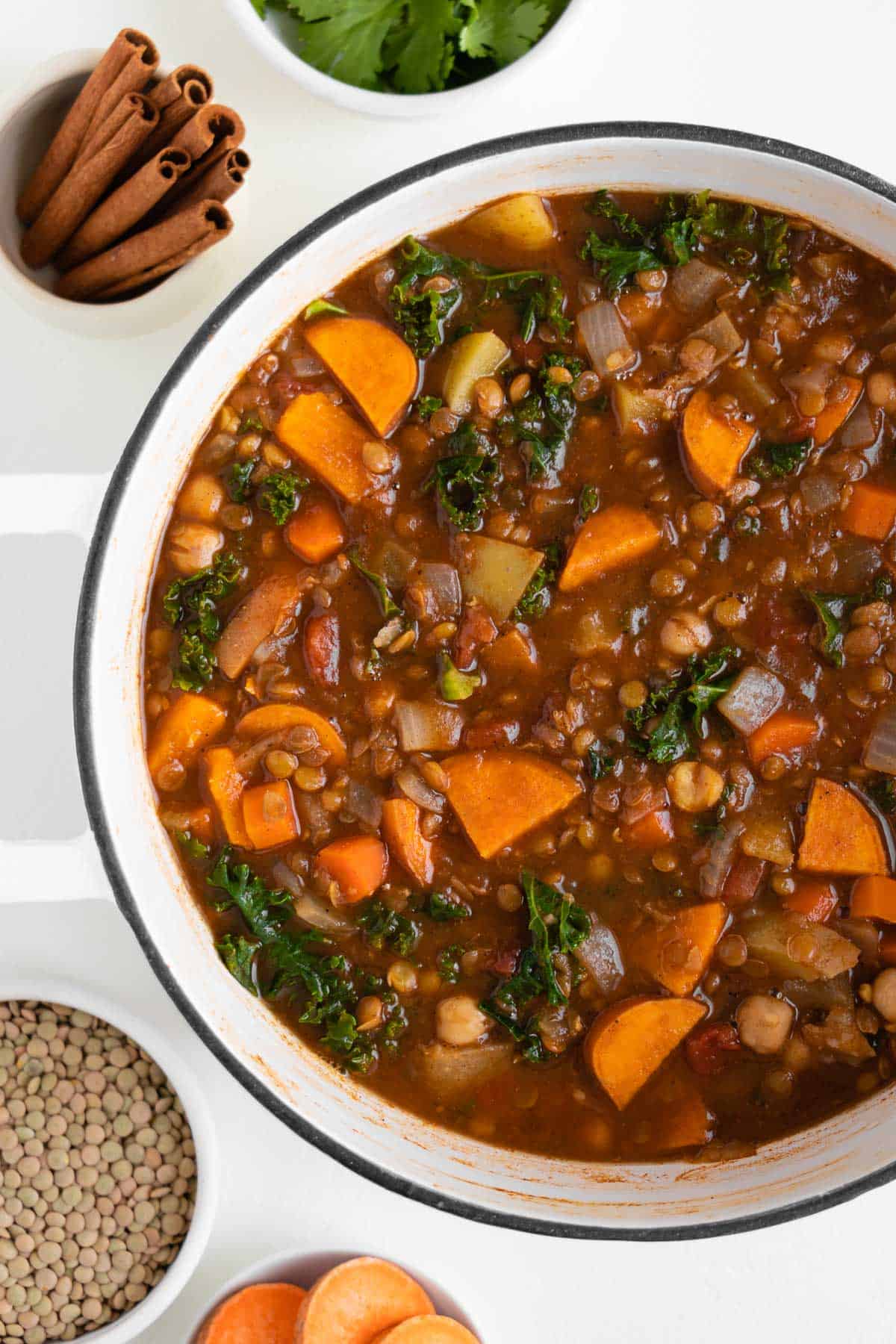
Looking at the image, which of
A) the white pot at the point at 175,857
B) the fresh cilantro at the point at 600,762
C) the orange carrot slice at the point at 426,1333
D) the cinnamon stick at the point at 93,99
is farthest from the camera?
the orange carrot slice at the point at 426,1333

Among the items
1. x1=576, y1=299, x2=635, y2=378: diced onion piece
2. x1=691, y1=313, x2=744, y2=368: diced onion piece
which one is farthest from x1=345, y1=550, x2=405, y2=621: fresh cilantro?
x1=691, y1=313, x2=744, y2=368: diced onion piece

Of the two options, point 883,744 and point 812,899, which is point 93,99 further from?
point 812,899

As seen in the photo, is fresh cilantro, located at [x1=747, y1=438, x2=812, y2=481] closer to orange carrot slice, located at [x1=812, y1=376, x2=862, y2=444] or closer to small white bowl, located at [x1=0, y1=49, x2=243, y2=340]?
orange carrot slice, located at [x1=812, y1=376, x2=862, y2=444]

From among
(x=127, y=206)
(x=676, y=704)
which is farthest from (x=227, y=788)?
(x=127, y=206)

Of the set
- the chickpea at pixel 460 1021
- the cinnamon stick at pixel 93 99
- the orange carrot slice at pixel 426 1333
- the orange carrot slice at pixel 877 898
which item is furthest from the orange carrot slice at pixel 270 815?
the cinnamon stick at pixel 93 99

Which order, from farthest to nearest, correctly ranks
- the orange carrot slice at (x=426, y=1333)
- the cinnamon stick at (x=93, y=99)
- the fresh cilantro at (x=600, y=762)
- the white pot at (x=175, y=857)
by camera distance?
the orange carrot slice at (x=426, y=1333), the fresh cilantro at (x=600, y=762), the cinnamon stick at (x=93, y=99), the white pot at (x=175, y=857)

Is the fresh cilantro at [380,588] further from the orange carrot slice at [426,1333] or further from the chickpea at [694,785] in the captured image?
the orange carrot slice at [426,1333]
